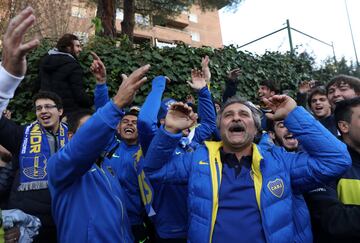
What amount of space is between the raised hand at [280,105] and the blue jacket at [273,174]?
0.21 ft

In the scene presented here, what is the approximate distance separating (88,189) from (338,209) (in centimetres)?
162

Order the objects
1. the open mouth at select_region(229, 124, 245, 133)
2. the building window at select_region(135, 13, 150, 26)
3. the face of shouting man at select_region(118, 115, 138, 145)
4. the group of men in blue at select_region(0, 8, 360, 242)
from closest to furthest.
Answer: the group of men in blue at select_region(0, 8, 360, 242), the open mouth at select_region(229, 124, 245, 133), the face of shouting man at select_region(118, 115, 138, 145), the building window at select_region(135, 13, 150, 26)

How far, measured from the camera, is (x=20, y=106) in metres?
5.50

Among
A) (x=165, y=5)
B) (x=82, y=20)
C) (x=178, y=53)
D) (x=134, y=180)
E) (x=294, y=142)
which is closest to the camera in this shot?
(x=134, y=180)

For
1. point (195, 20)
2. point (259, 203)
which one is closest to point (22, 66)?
point (259, 203)

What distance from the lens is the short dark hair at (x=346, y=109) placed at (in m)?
2.79

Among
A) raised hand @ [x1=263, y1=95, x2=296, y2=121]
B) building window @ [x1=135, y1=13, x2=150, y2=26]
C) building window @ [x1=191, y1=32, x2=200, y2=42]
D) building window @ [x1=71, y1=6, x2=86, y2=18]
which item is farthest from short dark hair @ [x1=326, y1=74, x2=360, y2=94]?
building window @ [x1=191, y1=32, x2=200, y2=42]

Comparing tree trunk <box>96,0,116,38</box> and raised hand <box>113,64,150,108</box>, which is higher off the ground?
tree trunk <box>96,0,116,38</box>

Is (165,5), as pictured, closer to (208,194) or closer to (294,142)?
(294,142)

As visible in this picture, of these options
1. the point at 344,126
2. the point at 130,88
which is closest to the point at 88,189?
the point at 130,88

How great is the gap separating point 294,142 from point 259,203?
5.34 feet

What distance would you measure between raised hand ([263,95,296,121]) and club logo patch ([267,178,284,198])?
49 cm

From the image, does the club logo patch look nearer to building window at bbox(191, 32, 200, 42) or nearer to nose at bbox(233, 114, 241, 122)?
nose at bbox(233, 114, 241, 122)

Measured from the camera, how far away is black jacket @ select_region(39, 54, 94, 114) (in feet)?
15.3
